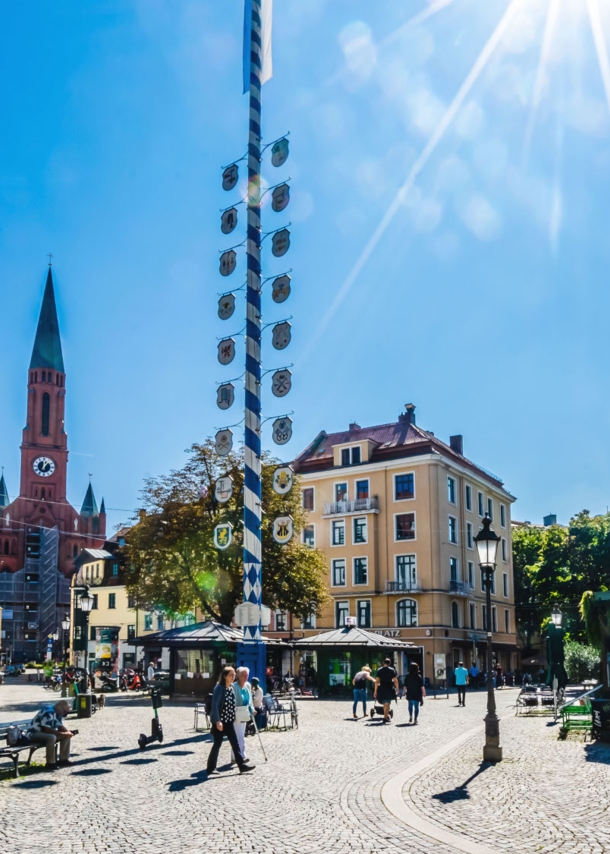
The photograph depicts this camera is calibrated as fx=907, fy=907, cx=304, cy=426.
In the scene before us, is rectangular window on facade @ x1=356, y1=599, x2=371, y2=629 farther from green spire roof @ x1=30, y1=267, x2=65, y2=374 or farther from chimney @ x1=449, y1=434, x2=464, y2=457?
green spire roof @ x1=30, y1=267, x2=65, y2=374

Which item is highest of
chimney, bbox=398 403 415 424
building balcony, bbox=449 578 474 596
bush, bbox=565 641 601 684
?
chimney, bbox=398 403 415 424

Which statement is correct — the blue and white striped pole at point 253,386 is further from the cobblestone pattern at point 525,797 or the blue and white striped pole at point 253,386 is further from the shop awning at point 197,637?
the shop awning at point 197,637

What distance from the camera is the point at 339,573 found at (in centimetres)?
5788

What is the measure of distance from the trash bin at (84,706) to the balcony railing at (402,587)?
31150 mm

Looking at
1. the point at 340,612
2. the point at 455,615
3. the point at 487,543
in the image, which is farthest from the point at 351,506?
the point at 487,543

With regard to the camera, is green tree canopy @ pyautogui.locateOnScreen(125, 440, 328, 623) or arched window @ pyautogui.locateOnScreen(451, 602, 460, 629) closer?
green tree canopy @ pyautogui.locateOnScreen(125, 440, 328, 623)

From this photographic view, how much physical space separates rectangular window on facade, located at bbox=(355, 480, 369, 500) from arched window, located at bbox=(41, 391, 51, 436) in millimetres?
100685

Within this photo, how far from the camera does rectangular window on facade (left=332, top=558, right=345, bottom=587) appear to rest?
5759 centimetres

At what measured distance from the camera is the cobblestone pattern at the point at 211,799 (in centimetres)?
888

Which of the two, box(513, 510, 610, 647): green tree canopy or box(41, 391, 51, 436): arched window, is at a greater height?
box(41, 391, 51, 436): arched window

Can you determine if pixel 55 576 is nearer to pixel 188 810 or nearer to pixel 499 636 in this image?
pixel 499 636

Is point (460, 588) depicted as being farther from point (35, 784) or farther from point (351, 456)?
point (35, 784)

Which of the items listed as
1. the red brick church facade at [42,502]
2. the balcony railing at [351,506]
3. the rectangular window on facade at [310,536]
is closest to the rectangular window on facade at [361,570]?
the balcony railing at [351,506]

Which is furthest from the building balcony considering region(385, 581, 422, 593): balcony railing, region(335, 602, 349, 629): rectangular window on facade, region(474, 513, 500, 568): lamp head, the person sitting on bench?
the person sitting on bench
